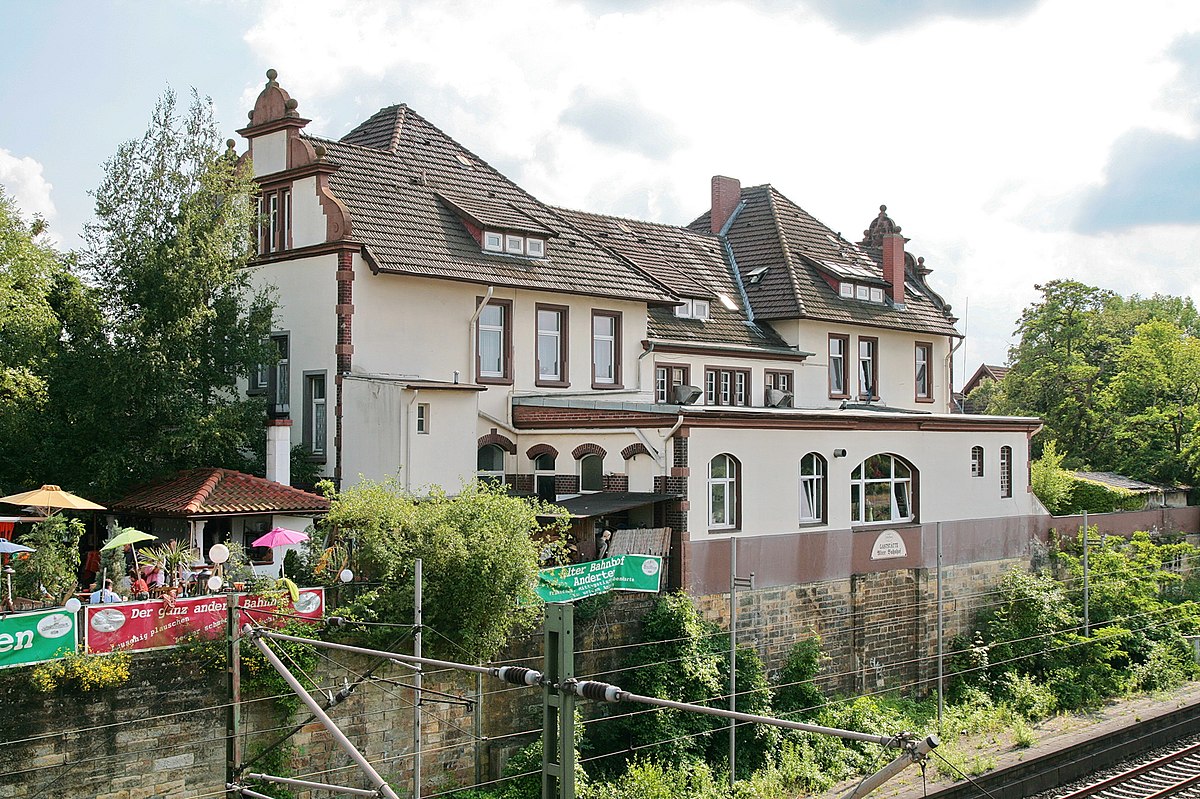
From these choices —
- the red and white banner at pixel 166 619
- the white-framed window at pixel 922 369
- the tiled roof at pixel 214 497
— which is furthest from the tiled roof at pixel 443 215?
Answer: the white-framed window at pixel 922 369

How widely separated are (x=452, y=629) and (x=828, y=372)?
20593 mm

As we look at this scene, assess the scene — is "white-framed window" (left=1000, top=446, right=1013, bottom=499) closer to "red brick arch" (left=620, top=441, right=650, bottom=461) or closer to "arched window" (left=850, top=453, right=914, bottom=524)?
"arched window" (left=850, top=453, right=914, bottom=524)

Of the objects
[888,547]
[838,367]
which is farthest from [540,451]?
[838,367]

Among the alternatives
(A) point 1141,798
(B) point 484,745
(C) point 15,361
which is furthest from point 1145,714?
(C) point 15,361

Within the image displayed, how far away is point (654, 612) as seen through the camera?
75.7 ft

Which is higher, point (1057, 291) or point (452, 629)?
point (1057, 291)

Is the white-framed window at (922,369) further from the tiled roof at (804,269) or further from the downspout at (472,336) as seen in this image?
the downspout at (472,336)

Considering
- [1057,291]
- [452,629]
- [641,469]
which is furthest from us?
[1057,291]

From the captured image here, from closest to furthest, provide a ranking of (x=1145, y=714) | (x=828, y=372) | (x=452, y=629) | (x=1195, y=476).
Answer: (x=452, y=629) < (x=1145, y=714) < (x=828, y=372) < (x=1195, y=476)

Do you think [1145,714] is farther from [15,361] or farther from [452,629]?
[15,361]

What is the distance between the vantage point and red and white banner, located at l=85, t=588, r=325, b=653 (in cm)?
1608

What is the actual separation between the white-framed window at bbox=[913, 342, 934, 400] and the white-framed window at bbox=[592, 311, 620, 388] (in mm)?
13541

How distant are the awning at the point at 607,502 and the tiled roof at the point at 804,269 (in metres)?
13.2

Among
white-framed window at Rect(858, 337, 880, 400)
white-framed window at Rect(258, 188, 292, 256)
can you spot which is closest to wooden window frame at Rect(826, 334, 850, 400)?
white-framed window at Rect(858, 337, 880, 400)
